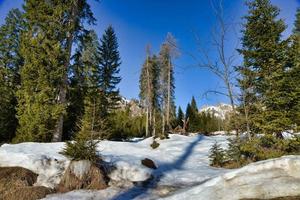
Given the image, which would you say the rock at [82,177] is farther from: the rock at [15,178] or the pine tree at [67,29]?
the pine tree at [67,29]

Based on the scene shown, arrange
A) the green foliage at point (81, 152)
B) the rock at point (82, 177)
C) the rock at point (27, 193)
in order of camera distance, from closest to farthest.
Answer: the rock at point (27, 193) → the rock at point (82, 177) → the green foliage at point (81, 152)

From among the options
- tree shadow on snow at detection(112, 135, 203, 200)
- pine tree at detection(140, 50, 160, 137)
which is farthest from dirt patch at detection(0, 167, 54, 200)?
pine tree at detection(140, 50, 160, 137)

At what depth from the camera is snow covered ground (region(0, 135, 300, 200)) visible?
14.3ft

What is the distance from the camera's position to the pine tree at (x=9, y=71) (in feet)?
55.3

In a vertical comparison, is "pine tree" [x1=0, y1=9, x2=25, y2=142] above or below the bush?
above

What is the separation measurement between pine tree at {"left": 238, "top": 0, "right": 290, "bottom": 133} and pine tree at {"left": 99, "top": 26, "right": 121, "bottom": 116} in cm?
1357

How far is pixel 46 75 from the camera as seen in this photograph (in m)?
14.9

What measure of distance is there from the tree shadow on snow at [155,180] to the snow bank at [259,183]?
3.21 m

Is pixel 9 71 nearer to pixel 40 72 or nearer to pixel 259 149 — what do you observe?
pixel 40 72

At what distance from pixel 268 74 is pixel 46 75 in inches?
484

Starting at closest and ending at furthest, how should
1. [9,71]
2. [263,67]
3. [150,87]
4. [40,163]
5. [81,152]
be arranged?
[81,152]
[40,163]
[263,67]
[9,71]
[150,87]

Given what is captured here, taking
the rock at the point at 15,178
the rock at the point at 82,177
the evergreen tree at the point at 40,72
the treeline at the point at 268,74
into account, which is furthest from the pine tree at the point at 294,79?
the evergreen tree at the point at 40,72

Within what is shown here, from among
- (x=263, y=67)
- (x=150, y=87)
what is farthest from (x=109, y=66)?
(x=263, y=67)

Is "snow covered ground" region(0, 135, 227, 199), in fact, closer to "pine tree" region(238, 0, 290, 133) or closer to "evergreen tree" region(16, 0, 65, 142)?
"evergreen tree" region(16, 0, 65, 142)
